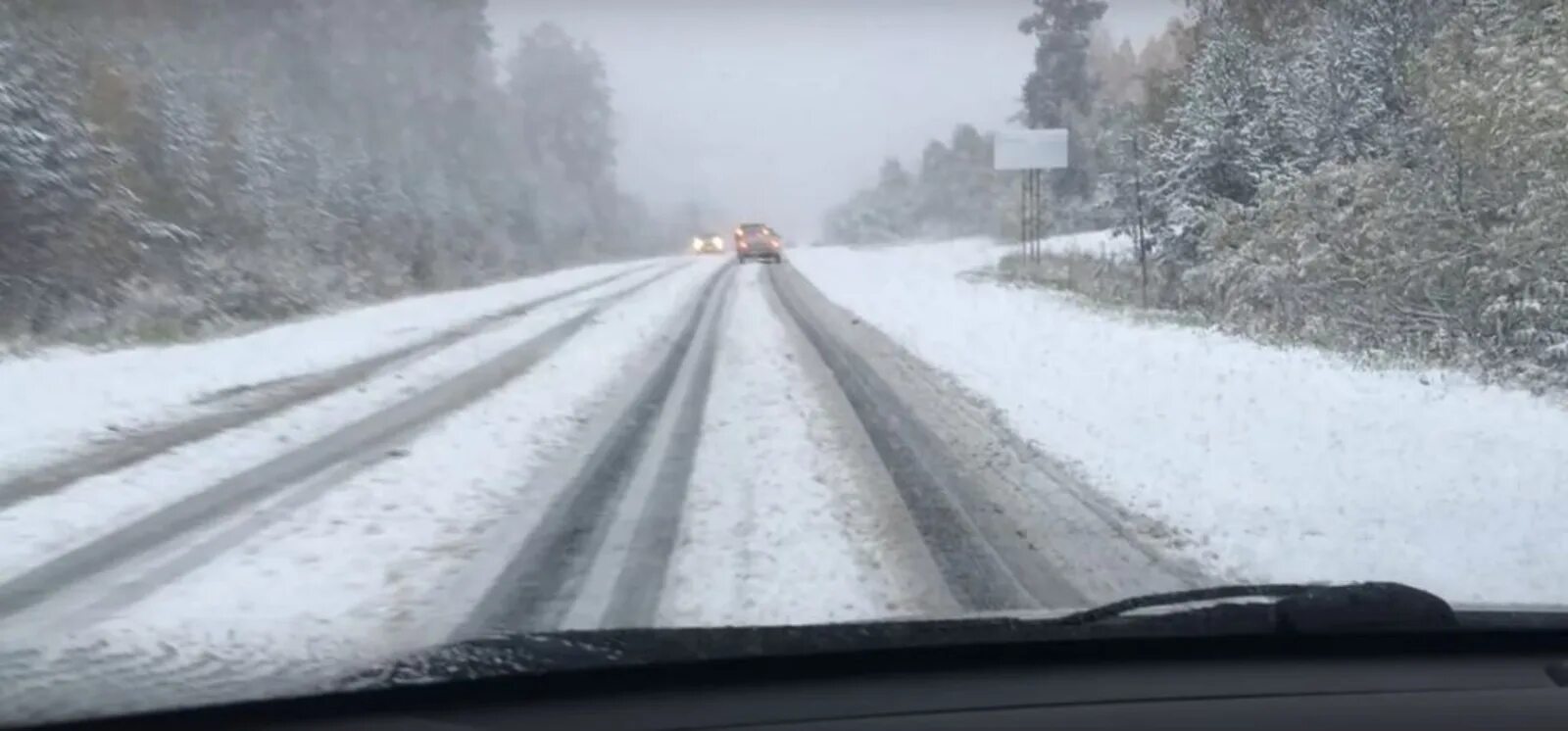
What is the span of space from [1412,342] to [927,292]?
41.8ft

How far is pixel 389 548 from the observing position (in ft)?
25.7

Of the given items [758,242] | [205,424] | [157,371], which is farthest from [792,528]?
[758,242]

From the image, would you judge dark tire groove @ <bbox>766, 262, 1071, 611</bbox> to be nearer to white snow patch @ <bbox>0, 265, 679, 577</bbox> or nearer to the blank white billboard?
white snow patch @ <bbox>0, 265, 679, 577</bbox>

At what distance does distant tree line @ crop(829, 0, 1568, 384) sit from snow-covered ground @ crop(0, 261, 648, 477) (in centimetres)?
1058

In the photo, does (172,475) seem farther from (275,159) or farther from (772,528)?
(275,159)

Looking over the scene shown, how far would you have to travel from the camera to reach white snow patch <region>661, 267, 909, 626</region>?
6699mm

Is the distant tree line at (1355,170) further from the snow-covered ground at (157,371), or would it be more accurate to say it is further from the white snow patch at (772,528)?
the snow-covered ground at (157,371)

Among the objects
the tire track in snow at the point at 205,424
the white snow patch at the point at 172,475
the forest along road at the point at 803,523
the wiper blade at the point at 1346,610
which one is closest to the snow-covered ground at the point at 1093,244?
the tire track in snow at the point at 205,424

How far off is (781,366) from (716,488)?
262 inches

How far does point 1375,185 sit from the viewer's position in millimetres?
18547

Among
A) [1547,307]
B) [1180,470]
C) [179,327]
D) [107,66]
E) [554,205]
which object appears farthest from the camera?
[554,205]

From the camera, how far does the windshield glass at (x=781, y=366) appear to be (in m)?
7.16

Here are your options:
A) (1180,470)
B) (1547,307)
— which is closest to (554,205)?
(1547,307)

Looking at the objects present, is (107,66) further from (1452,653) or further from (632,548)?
(1452,653)
